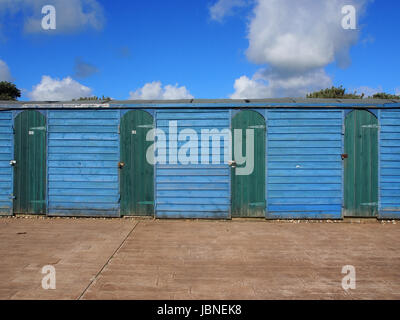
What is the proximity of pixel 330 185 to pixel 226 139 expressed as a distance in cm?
306

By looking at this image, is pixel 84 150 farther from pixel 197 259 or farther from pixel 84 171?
pixel 197 259

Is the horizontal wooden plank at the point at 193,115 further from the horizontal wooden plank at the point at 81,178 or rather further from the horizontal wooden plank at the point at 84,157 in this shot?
the horizontal wooden plank at the point at 81,178

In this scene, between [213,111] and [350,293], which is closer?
[350,293]

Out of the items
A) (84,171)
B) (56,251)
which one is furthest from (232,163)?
(56,251)

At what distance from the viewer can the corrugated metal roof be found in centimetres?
710

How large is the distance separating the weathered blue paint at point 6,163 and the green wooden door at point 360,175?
9.31m

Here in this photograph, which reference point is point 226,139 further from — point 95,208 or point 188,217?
point 95,208

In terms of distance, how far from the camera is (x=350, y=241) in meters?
5.67

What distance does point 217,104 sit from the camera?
7.16m

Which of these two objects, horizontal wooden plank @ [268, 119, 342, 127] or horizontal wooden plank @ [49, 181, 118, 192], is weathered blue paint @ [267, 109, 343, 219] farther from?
horizontal wooden plank @ [49, 181, 118, 192]

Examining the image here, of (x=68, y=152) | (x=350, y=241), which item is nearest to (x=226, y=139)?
(x=350, y=241)

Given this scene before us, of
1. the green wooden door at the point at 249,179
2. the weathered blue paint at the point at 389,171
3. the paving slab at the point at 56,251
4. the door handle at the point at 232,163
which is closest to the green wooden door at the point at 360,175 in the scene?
the weathered blue paint at the point at 389,171

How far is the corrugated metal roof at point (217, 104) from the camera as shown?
7.10 m
